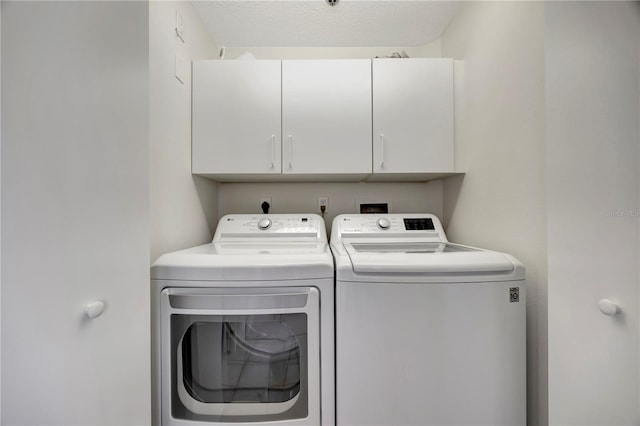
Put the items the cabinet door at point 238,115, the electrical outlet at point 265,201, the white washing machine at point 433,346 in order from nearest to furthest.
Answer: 1. the white washing machine at point 433,346
2. the cabinet door at point 238,115
3. the electrical outlet at point 265,201

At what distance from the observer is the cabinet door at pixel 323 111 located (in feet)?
4.75

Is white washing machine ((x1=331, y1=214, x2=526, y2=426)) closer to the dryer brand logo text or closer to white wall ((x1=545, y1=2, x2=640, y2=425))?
the dryer brand logo text

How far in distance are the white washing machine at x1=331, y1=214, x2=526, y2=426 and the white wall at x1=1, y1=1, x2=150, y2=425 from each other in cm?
67

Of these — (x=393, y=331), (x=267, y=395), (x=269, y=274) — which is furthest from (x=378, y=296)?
(x=267, y=395)

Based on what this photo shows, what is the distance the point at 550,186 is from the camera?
34.0 inches

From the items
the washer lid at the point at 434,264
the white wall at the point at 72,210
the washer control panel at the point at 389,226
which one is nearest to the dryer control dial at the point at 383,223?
the washer control panel at the point at 389,226

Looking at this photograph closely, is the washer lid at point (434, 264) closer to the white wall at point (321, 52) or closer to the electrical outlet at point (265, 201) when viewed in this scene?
the electrical outlet at point (265, 201)

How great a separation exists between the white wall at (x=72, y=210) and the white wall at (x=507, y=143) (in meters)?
1.32

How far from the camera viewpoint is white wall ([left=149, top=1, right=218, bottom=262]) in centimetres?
104

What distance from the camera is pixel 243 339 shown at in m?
1.00

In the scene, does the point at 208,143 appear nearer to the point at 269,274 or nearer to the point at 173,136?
the point at 173,136

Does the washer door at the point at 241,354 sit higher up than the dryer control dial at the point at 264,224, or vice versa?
the dryer control dial at the point at 264,224

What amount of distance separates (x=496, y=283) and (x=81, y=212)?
1234 mm

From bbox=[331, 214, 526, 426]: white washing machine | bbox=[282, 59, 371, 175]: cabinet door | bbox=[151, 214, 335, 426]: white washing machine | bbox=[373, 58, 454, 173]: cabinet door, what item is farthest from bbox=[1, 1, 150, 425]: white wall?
bbox=[373, 58, 454, 173]: cabinet door
